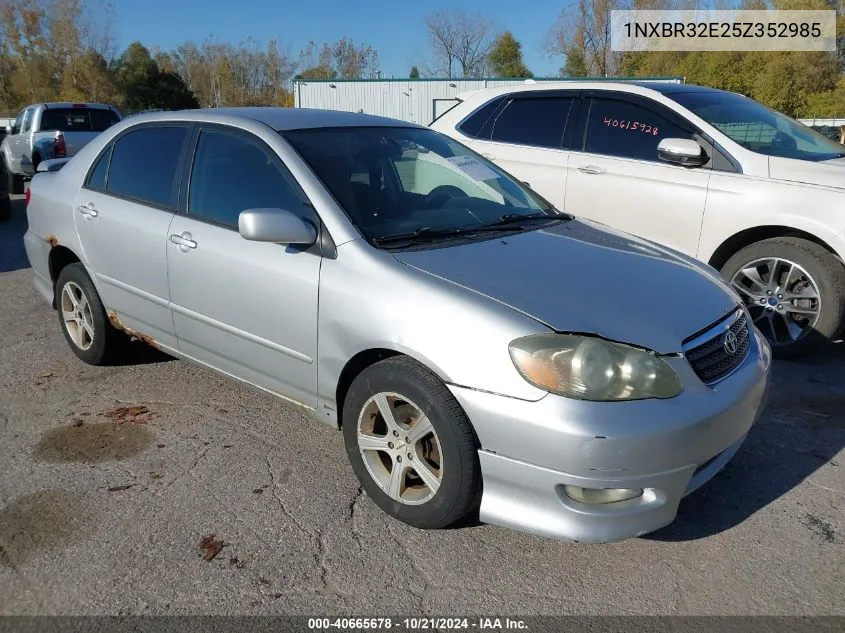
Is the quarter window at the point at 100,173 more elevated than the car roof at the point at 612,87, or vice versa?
the car roof at the point at 612,87

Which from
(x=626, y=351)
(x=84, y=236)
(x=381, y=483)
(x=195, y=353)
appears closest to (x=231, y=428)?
(x=195, y=353)

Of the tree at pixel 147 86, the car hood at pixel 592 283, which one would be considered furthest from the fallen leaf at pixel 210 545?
the tree at pixel 147 86

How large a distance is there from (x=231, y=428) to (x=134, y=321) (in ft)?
3.07

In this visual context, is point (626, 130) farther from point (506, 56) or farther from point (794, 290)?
point (506, 56)

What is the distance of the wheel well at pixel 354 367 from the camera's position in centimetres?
287

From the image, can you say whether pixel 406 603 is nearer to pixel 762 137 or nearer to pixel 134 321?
pixel 134 321

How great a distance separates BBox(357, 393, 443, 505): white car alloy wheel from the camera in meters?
2.74

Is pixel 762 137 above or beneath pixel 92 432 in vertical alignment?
above

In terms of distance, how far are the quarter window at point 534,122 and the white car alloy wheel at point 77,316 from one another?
142 inches

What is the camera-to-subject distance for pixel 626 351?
247 centimetres

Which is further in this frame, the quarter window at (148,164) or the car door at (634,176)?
the car door at (634,176)

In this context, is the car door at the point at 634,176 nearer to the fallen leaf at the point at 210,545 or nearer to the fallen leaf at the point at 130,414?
the fallen leaf at the point at 130,414

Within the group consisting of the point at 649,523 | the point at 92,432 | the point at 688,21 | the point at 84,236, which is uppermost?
the point at 688,21

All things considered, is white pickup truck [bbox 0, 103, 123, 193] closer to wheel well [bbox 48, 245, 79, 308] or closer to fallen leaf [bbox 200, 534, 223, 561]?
wheel well [bbox 48, 245, 79, 308]
